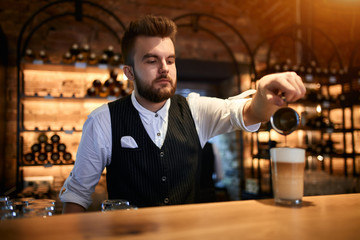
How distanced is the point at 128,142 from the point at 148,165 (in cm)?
16

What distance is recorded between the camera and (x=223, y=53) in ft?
15.9

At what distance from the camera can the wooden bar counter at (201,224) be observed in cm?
60

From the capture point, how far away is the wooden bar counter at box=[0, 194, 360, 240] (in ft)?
1.97

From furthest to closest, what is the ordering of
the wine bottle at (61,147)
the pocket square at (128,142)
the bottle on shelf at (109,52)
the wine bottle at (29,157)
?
the bottle on shelf at (109,52)
the wine bottle at (61,147)
the wine bottle at (29,157)
the pocket square at (128,142)

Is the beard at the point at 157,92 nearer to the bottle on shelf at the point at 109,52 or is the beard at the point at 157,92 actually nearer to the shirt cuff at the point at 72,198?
the shirt cuff at the point at 72,198

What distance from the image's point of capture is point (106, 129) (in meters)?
1.54

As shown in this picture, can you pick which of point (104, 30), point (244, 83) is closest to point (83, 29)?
point (104, 30)

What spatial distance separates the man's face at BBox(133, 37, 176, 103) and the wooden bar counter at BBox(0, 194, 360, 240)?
0.78 meters

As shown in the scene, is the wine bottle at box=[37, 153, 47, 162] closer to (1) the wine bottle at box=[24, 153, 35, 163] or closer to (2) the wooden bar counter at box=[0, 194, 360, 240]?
(1) the wine bottle at box=[24, 153, 35, 163]

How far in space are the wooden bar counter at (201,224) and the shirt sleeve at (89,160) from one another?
733mm

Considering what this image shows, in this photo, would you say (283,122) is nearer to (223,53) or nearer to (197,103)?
(197,103)

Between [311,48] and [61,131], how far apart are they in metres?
4.10

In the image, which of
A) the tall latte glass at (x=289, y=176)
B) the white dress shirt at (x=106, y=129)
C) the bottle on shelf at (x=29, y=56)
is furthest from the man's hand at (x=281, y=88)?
the bottle on shelf at (x=29, y=56)

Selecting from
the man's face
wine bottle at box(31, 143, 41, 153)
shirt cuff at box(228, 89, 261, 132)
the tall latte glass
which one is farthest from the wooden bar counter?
wine bottle at box(31, 143, 41, 153)
